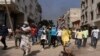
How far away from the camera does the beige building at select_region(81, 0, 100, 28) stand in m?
40.6

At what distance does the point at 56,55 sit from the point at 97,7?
26370mm

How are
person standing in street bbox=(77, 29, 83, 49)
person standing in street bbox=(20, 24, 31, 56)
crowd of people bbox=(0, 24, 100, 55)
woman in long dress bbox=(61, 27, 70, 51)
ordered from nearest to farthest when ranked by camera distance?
person standing in street bbox=(20, 24, 31, 56)
woman in long dress bbox=(61, 27, 70, 51)
crowd of people bbox=(0, 24, 100, 55)
person standing in street bbox=(77, 29, 83, 49)

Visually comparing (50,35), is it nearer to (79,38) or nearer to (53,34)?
(53,34)

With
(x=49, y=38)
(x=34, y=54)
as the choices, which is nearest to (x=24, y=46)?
(x=34, y=54)

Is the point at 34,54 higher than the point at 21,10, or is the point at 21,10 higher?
the point at 21,10

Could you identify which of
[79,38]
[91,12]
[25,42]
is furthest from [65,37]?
[91,12]

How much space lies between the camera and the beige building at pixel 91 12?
40.6m

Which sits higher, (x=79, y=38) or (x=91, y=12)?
(x=91, y=12)

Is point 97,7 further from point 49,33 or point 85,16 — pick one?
point 49,33

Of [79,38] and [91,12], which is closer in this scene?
[79,38]

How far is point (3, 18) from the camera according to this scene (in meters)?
34.0

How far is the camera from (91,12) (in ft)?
146

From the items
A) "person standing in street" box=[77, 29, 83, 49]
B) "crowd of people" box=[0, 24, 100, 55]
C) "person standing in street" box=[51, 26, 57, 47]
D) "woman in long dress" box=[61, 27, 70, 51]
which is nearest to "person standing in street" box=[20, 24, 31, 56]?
"crowd of people" box=[0, 24, 100, 55]

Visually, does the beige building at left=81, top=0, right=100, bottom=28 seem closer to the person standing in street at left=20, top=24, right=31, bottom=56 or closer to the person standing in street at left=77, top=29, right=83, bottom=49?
the person standing in street at left=77, top=29, right=83, bottom=49
